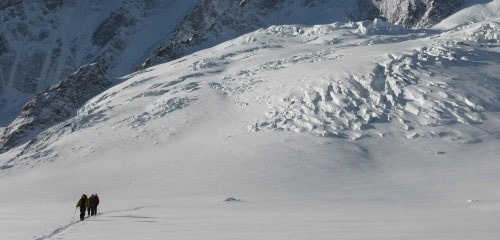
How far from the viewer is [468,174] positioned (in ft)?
136

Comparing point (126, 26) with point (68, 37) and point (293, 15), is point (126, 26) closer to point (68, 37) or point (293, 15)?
point (68, 37)

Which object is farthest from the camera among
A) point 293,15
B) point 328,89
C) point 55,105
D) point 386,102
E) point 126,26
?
point 126,26

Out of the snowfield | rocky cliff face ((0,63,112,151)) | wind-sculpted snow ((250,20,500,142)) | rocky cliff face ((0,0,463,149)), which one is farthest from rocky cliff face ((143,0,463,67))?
wind-sculpted snow ((250,20,500,142))

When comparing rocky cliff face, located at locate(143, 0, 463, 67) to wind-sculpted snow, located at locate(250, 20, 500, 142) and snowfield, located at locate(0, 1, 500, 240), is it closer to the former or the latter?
snowfield, located at locate(0, 1, 500, 240)

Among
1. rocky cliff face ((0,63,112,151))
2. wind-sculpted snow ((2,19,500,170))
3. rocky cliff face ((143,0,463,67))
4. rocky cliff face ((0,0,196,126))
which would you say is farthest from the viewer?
rocky cliff face ((0,0,196,126))

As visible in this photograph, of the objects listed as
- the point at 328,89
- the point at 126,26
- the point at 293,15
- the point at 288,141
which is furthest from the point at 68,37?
the point at 288,141

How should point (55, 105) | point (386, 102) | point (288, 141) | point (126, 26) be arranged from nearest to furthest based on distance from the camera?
point (288, 141)
point (386, 102)
point (55, 105)
point (126, 26)

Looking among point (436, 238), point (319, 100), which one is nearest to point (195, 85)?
point (319, 100)

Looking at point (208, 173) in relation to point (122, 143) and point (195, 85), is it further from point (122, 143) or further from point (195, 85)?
point (195, 85)

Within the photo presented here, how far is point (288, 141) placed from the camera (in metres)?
51.4

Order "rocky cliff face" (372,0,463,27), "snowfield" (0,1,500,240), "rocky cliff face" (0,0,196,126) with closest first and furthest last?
1. "snowfield" (0,1,500,240)
2. "rocky cliff face" (372,0,463,27)
3. "rocky cliff face" (0,0,196,126)

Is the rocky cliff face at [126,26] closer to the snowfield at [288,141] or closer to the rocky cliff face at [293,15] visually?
the rocky cliff face at [293,15]

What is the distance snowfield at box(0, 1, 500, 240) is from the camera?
37.7 meters

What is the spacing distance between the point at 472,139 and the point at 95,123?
3864cm
